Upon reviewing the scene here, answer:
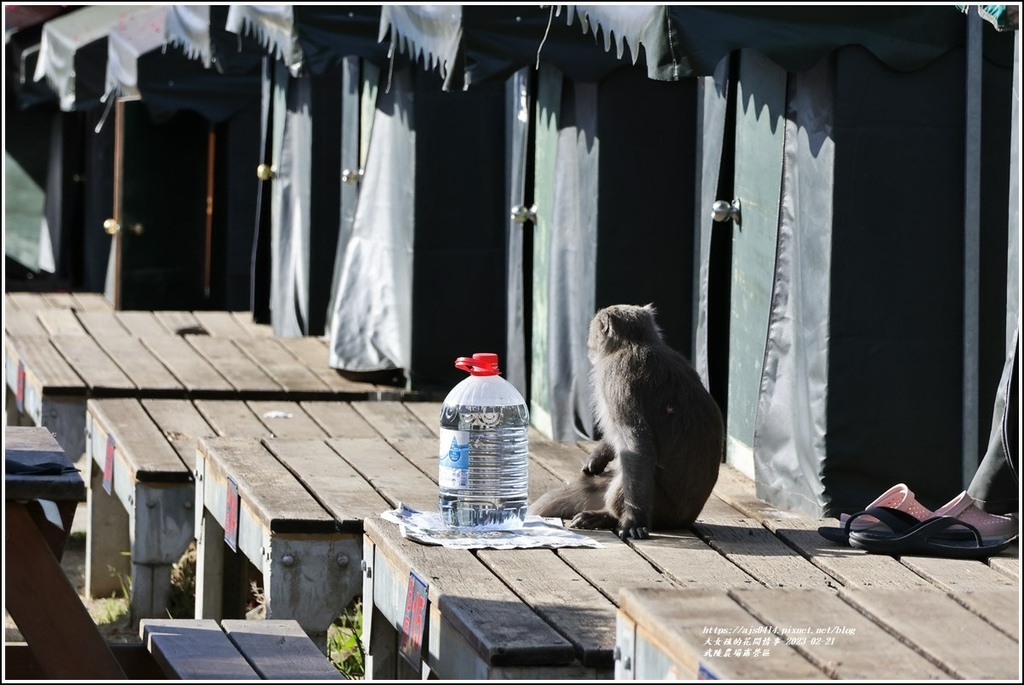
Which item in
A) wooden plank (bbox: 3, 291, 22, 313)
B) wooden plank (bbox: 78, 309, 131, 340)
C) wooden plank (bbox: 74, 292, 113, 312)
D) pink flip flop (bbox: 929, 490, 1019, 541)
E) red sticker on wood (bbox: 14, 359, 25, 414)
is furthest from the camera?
wooden plank (bbox: 74, 292, 113, 312)

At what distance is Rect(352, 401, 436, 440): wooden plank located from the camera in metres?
6.91

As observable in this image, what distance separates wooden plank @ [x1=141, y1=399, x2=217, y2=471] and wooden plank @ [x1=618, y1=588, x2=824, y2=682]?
3.63m

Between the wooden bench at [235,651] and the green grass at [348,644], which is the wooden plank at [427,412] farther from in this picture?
the wooden bench at [235,651]

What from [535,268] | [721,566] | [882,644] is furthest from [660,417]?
[535,268]

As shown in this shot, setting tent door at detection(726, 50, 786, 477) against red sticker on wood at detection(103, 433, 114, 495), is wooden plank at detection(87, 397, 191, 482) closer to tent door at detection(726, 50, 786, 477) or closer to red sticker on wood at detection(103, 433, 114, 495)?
red sticker on wood at detection(103, 433, 114, 495)

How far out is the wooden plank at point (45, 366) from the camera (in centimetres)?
773

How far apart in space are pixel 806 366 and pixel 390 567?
4.89 feet

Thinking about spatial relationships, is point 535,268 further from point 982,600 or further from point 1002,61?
point 982,600

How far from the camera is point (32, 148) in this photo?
594 inches

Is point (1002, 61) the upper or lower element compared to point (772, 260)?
upper

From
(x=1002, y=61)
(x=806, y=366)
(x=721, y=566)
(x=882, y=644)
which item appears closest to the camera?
(x=882, y=644)

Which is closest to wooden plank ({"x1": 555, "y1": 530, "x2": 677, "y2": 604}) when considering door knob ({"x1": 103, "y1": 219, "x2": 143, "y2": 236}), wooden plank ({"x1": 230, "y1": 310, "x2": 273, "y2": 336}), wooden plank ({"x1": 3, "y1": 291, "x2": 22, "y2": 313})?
wooden plank ({"x1": 230, "y1": 310, "x2": 273, "y2": 336})

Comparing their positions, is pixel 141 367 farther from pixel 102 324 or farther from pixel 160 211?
pixel 160 211

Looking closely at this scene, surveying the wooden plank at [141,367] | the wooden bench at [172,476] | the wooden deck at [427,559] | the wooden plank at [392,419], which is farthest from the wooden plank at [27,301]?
the wooden plank at [392,419]
